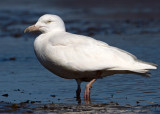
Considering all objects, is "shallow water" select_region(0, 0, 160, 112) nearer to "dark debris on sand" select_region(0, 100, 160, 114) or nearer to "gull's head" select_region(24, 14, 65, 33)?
"dark debris on sand" select_region(0, 100, 160, 114)

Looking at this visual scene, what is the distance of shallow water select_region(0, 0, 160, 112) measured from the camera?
8.41 metres

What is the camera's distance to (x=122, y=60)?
8133mm

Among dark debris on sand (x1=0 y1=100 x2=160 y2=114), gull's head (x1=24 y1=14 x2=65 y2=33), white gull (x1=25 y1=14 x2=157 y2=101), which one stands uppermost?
gull's head (x1=24 y1=14 x2=65 y2=33)

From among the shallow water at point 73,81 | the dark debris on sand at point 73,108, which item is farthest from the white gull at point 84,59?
the dark debris on sand at point 73,108

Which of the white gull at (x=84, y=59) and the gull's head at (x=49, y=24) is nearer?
the white gull at (x=84, y=59)

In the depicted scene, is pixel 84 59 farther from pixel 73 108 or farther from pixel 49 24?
pixel 49 24

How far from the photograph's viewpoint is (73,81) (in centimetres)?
982

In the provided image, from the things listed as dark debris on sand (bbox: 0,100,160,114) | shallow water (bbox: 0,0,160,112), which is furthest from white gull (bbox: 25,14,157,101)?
dark debris on sand (bbox: 0,100,160,114)

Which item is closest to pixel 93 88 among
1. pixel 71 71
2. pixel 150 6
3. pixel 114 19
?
pixel 71 71

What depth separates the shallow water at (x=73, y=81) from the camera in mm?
8406

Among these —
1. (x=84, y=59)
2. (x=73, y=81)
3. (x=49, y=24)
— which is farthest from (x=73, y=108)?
(x=73, y=81)

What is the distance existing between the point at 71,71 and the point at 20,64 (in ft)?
12.0

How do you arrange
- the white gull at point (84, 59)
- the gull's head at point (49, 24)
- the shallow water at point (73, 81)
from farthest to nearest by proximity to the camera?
the gull's head at point (49, 24), the shallow water at point (73, 81), the white gull at point (84, 59)

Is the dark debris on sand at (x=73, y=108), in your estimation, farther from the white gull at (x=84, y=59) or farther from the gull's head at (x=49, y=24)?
the gull's head at (x=49, y=24)
